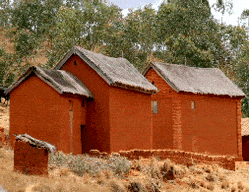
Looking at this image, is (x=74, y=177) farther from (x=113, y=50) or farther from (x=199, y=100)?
(x=113, y=50)

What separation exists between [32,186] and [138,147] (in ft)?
39.8

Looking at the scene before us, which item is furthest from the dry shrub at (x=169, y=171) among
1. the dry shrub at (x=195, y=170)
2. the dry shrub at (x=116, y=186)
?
the dry shrub at (x=116, y=186)

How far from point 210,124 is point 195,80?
343cm

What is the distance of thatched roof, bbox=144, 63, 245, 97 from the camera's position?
2988 cm

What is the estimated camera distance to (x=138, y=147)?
84.2 ft

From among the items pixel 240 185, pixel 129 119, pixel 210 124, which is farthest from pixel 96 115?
pixel 210 124

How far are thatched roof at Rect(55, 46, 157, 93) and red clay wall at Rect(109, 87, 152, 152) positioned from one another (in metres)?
0.53

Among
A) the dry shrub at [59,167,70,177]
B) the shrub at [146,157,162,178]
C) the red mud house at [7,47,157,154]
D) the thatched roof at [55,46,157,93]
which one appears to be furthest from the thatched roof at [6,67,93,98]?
the shrub at [146,157,162,178]

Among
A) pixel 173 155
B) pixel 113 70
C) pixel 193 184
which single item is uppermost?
pixel 113 70

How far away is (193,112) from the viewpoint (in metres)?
30.1

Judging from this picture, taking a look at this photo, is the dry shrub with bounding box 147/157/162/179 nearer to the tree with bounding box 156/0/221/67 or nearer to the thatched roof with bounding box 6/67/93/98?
the thatched roof with bounding box 6/67/93/98

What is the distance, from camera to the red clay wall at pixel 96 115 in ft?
77.6

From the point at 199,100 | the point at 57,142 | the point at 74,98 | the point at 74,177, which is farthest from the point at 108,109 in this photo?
the point at 199,100

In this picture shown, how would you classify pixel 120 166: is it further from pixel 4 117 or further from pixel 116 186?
pixel 4 117
